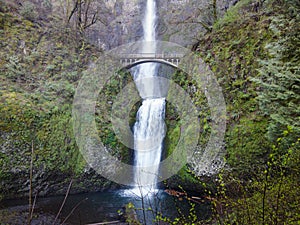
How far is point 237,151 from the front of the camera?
25.6 feet

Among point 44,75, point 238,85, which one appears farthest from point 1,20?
point 238,85

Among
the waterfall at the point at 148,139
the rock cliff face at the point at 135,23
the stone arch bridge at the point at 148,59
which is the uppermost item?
the rock cliff face at the point at 135,23

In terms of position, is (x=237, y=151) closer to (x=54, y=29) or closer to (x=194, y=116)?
(x=194, y=116)

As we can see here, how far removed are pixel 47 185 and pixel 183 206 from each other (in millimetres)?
5541

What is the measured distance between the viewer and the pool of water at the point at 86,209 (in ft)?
24.3

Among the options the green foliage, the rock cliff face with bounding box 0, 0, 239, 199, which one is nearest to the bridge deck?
the rock cliff face with bounding box 0, 0, 239, 199

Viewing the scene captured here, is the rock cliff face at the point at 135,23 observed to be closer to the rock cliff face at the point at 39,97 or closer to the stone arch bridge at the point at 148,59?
the rock cliff face at the point at 39,97

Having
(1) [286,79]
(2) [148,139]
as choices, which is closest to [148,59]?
(2) [148,139]

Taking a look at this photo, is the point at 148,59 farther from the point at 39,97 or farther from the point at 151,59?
the point at 39,97

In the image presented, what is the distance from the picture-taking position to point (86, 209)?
8.38 metres

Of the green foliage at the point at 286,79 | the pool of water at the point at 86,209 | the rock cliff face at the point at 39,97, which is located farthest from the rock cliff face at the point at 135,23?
the green foliage at the point at 286,79

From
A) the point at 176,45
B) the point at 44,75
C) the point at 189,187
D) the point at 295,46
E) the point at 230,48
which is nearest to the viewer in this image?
the point at 295,46

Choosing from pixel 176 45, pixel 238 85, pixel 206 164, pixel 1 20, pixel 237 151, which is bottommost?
pixel 206 164

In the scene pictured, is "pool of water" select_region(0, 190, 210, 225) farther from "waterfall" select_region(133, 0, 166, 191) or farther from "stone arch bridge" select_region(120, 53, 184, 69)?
"stone arch bridge" select_region(120, 53, 184, 69)
